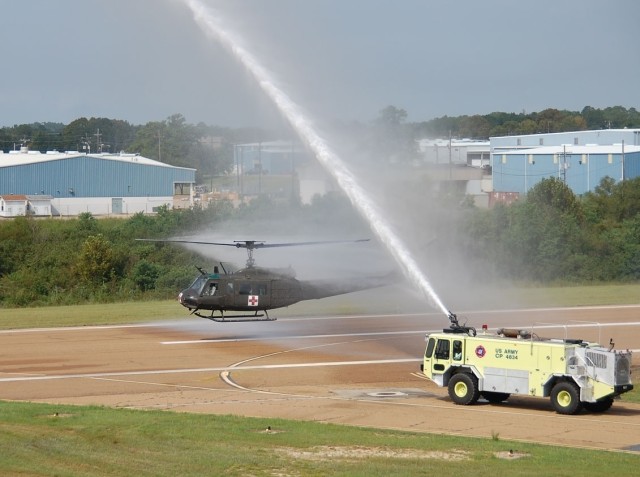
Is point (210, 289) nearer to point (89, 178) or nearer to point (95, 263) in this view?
point (95, 263)

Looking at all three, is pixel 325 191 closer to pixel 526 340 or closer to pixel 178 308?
pixel 178 308

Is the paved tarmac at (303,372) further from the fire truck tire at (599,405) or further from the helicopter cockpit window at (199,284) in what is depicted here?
the helicopter cockpit window at (199,284)

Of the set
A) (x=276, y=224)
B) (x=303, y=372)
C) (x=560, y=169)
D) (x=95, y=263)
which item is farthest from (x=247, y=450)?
(x=560, y=169)

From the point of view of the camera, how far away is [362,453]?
23219 mm

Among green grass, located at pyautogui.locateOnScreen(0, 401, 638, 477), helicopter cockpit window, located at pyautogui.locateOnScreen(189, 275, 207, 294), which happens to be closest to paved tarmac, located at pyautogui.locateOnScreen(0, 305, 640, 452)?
green grass, located at pyautogui.locateOnScreen(0, 401, 638, 477)

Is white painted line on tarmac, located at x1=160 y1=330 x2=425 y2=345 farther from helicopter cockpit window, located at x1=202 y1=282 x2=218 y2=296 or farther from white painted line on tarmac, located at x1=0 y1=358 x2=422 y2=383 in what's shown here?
white painted line on tarmac, located at x1=0 y1=358 x2=422 y2=383

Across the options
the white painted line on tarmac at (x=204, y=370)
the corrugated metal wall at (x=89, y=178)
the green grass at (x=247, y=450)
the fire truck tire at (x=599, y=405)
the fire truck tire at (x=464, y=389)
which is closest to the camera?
the green grass at (x=247, y=450)

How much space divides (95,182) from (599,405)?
312 ft

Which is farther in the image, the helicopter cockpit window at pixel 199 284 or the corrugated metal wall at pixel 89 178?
the corrugated metal wall at pixel 89 178

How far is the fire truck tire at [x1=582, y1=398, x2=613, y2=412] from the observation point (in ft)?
95.1

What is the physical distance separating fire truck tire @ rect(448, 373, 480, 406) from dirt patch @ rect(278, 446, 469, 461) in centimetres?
691

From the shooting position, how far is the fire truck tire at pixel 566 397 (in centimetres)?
2842

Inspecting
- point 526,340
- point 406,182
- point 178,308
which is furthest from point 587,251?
point 526,340

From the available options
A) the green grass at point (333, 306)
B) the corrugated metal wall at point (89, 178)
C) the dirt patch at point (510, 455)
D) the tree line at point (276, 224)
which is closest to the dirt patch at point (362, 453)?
the dirt patch at point (510, 455)
